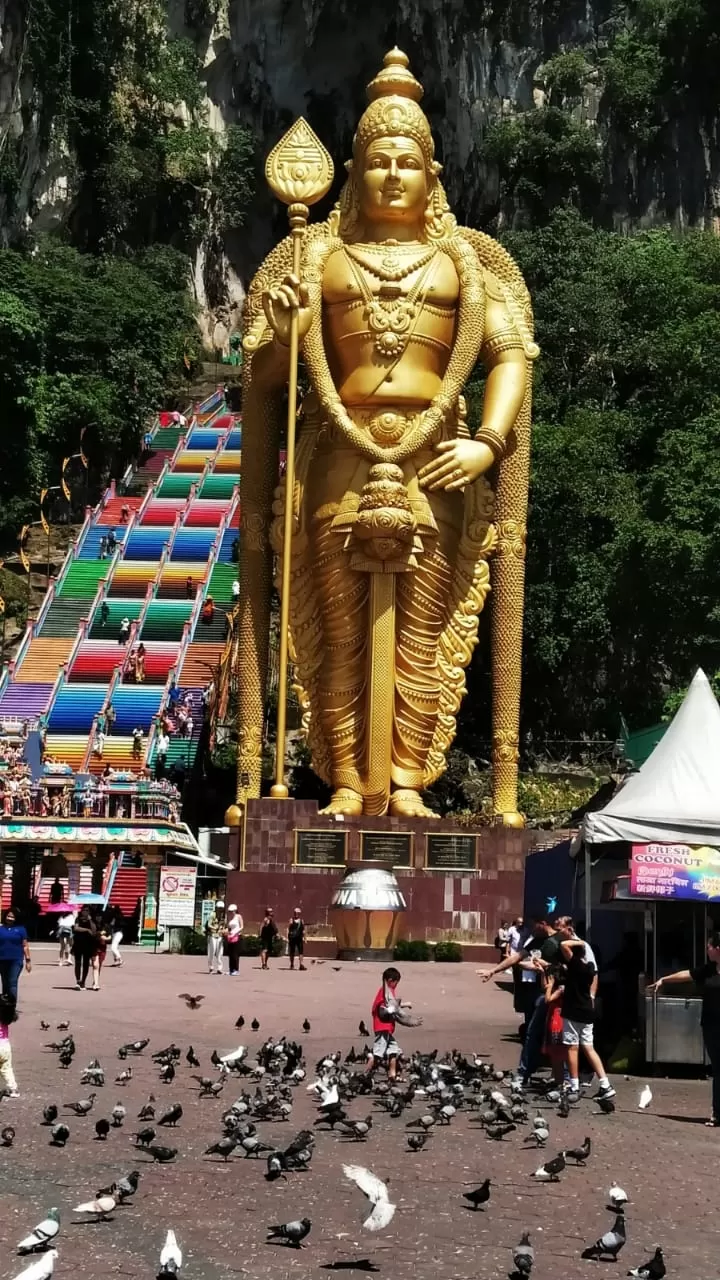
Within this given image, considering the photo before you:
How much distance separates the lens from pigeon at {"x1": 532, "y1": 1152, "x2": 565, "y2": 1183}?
8266mm

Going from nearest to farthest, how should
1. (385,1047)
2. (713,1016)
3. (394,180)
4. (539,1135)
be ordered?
(539,1135)
(713,1016)
(385,1047)
(394,180)

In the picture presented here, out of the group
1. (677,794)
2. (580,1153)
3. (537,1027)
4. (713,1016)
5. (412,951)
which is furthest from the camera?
(412,951)

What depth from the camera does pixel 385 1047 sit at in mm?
11531

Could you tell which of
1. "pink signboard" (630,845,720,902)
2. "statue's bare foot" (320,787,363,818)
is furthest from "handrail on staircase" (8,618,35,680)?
"pink signboard" (630,845,720,902)

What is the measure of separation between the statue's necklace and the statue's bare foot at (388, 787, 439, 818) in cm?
657

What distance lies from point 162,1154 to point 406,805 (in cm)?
1717

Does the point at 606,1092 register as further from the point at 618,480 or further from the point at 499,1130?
the point at 618,480

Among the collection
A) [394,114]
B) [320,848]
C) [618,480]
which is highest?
[394,114]

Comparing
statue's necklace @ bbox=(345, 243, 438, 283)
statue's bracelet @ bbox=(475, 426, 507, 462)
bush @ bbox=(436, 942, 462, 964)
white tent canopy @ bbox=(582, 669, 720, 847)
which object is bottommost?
bush @ bbox=(436, 942, 462, 964)

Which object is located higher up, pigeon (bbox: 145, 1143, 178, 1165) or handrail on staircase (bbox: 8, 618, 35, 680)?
handrail on staircase (bbox: 8, 618, 35, 680)

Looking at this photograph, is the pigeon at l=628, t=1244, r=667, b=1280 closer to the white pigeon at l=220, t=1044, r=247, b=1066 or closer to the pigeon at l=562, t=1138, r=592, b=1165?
the pigeon at l=562, t=1138, r=592, b=1165

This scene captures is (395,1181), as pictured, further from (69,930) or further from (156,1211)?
(69,930)

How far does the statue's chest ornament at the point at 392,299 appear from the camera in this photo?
84.2ft

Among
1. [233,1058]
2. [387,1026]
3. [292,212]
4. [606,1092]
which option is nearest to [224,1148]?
[233,1058]
